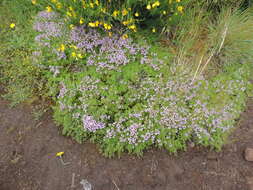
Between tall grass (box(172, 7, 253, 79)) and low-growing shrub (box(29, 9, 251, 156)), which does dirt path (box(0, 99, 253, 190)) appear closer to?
low-growing shrub (box(29, 9, 251, 156))

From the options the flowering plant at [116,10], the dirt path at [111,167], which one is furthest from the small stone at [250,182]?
the flowering plant at [116,10]

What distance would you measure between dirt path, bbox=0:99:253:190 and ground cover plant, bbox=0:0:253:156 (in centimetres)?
18

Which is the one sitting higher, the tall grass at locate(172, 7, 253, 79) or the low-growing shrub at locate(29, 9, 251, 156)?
the tall grass at locate(172, 7, 253, 79)

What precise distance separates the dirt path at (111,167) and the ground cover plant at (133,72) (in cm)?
18

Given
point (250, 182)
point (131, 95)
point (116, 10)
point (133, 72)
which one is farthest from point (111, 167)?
point (116, 10)

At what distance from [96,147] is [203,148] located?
1552 millimetres

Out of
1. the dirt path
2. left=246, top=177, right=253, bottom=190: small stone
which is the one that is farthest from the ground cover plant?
left=246, top=177, right=253, bottom=190: small stone

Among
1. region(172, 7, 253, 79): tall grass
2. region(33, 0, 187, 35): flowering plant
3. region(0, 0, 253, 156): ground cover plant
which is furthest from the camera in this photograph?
region(172, 7, 253, 79): tall grass

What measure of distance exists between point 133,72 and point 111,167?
1.38 m

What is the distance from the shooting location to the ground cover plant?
262 centimetres

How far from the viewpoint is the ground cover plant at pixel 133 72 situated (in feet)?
8.59

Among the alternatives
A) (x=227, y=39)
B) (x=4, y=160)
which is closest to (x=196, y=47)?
(x=227, y=39)

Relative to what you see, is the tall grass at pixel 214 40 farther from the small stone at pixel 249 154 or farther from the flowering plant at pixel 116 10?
the small stone at pixel 249 154

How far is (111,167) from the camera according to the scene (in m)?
2.64
